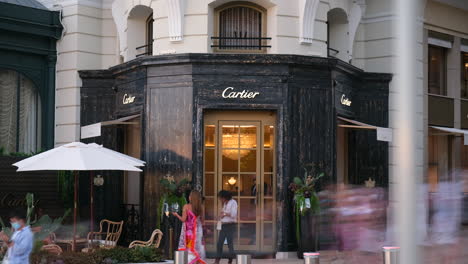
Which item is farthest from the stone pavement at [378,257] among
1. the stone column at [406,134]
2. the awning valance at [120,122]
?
the stone column at [406,134]

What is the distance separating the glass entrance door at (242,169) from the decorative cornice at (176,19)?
6.87 ft

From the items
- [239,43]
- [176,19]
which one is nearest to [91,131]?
[176,19]

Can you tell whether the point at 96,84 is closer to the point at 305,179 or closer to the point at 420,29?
the point at 305,179

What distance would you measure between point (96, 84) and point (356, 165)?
743 centimetres

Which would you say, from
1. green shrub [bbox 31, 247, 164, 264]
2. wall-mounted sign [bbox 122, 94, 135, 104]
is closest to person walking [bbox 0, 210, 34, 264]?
green shrub [bbox 31, 247, 164, 264]

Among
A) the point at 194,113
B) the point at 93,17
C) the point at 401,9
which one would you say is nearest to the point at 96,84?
the point at 93,17

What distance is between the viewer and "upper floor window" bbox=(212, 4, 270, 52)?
20359mm

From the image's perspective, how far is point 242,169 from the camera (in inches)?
784

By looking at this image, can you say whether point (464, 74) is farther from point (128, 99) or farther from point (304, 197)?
point (128, 99)

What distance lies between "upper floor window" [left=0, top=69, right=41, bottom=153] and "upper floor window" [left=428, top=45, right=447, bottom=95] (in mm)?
11706

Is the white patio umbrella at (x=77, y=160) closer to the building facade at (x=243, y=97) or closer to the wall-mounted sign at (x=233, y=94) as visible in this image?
the building facade at (x=243, y=97)

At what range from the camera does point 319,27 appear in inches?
800

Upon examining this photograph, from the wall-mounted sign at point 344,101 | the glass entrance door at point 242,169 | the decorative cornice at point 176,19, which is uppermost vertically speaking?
the decorative cornice at point 176,19

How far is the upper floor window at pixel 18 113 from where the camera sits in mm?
22828
